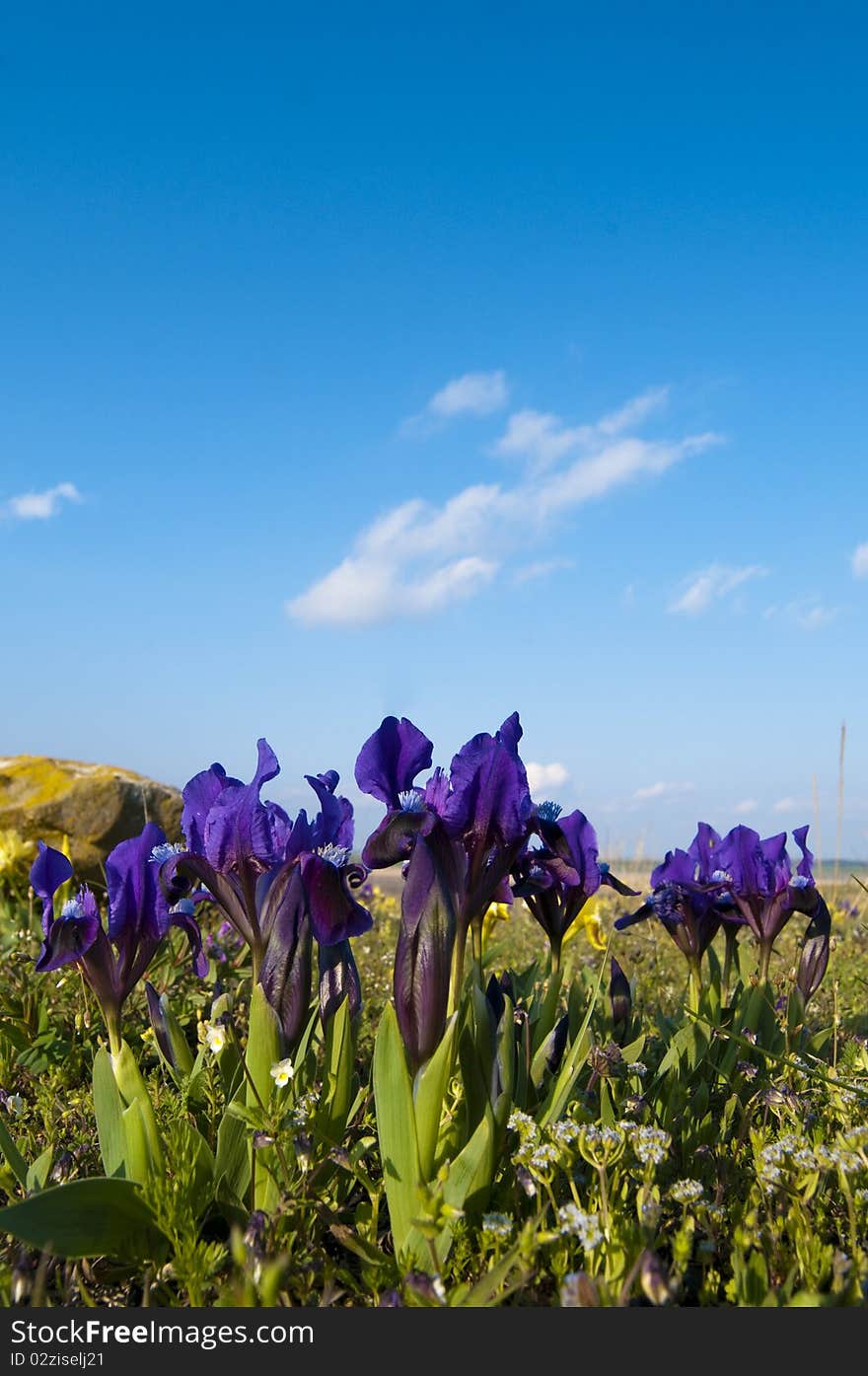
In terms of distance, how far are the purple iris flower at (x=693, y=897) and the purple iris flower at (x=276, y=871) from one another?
1.62 m

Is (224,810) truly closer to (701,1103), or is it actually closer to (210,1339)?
(210,1339)

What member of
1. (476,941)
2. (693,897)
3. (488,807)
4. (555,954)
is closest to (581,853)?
(555,954)

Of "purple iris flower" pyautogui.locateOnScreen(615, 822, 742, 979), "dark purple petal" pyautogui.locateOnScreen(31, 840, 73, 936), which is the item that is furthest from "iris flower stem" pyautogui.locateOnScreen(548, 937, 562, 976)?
"dark purple petal" pyautogui.locateOnScreen(31, 840, 73, 936)

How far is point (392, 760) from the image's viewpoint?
264cm

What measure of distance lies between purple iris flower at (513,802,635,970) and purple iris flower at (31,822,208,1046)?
107 cm

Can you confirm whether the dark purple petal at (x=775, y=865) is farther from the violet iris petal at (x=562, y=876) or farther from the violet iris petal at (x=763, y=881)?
the violet iris petal at (x=562, y=876)

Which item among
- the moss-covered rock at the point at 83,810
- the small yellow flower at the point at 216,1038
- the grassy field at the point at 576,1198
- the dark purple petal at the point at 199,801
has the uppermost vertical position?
the moss-covered rock at the point at 83,810

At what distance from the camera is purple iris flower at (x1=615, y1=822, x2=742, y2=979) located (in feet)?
12.9

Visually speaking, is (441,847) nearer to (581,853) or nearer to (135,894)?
(581,853)

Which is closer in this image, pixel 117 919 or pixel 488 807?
pixel 488 807

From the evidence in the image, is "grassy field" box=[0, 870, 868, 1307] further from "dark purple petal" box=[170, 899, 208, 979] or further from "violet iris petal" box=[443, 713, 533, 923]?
"violet iris petal" box=[443, 713, 533, 923]

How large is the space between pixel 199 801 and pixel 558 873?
1.10m

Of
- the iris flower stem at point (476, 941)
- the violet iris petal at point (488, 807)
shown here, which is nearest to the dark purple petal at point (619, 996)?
the iris flower stem at point (476, 941)

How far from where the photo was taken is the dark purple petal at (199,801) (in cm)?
282
